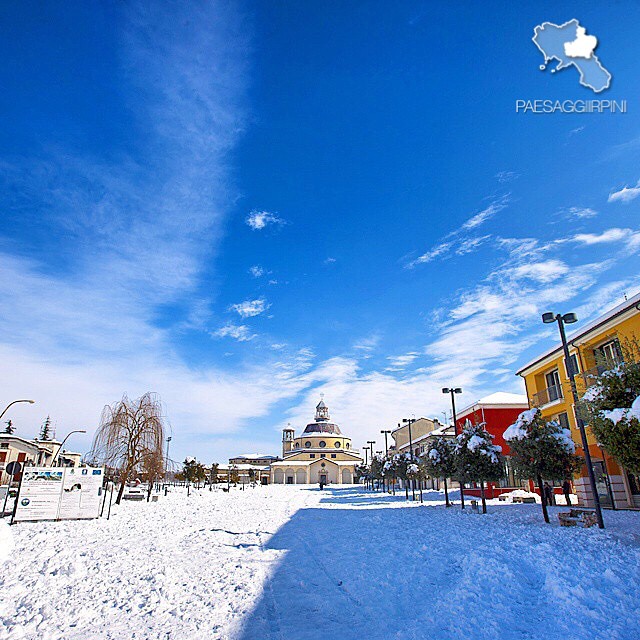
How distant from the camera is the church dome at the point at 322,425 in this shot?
10800cm

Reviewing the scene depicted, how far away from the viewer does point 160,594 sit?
7926mm

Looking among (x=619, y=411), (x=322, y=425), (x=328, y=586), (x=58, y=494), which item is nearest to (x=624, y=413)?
(x=619, y=411)

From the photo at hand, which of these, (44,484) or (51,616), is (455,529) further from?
(44,484)

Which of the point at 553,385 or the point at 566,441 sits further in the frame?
the point at 553,385

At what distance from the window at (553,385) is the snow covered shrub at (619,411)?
15079mm

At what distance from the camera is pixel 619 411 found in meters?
9.76

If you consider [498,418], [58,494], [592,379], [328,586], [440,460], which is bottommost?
[328,586]

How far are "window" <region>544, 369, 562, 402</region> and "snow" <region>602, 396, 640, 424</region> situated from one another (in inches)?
644

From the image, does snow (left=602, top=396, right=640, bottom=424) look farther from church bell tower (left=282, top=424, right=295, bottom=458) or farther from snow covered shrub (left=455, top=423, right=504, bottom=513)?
church bell tower (left=282, top=424, right=295, bottom=458)

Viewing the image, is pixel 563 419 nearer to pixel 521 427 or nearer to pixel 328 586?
pixel 521 427

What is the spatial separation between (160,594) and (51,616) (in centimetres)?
177

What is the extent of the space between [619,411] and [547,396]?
58.7ft

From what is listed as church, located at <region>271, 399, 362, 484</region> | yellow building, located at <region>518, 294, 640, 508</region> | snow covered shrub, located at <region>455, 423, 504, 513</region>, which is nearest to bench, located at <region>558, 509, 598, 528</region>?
yellow building, located at <region>518, 294, 640, 508</region>

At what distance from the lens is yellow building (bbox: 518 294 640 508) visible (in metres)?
19.2
